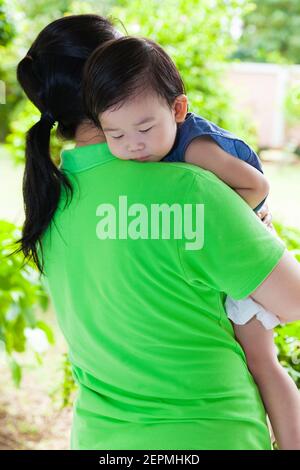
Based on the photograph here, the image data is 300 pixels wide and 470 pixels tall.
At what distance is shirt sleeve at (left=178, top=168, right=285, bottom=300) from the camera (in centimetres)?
86

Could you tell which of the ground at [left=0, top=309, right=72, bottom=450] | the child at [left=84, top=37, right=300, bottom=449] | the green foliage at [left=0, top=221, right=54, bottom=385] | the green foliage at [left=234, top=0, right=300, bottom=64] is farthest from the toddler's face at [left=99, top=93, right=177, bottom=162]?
the green foliage at [left=234, top=0, right=300, bottom=64]

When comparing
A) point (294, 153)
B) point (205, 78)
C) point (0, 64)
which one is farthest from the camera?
point (294, 153)

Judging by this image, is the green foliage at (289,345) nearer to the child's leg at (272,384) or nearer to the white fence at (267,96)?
the child's leg at (272,384)

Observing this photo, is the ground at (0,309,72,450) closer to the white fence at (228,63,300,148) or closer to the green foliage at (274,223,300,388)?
the green foliage at (274,223,300,388)

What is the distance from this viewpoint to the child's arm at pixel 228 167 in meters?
0.98

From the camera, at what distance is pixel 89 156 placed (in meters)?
0.96

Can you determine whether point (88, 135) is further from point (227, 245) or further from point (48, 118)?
point (227, 245)

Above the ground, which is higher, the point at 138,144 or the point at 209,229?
the point at 138,144

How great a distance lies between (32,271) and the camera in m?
2.06

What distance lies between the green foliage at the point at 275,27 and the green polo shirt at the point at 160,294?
6.99 m

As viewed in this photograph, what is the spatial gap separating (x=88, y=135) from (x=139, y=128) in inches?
3.6

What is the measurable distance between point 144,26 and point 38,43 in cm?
171
